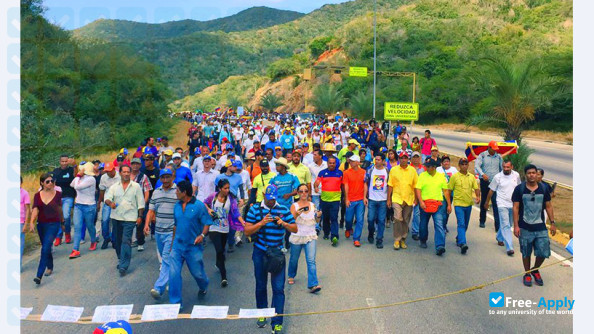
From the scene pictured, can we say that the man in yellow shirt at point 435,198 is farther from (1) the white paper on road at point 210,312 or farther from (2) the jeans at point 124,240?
(2) the jeans at point 124,240

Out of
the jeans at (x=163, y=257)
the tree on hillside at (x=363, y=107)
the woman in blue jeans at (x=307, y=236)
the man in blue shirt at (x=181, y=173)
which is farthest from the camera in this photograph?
the tree on hillside at (x=363, y=107)

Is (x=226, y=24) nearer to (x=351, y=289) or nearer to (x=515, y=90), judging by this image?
(x=515, y=90)

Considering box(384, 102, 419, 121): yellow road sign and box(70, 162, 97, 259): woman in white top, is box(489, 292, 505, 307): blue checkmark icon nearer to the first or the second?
box(70, 162, 97, 259): woman in white top

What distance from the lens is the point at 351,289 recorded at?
7.00 metres

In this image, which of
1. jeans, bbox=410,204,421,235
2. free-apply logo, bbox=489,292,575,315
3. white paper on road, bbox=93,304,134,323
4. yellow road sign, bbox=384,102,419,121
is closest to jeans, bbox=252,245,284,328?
white paper on road, bbox=93,304,134,323

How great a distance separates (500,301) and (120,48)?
30890 millimetres

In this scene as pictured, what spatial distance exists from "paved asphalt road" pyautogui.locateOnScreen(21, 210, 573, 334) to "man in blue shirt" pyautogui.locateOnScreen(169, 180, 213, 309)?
1.37ft

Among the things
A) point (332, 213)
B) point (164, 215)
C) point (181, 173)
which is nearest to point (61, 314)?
point (164, 215)

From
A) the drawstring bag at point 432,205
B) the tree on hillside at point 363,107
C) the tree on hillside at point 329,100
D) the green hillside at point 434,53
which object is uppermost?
the green hillside at point 434,53

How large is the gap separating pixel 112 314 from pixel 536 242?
5515 mm

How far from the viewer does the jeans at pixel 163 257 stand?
677 cm

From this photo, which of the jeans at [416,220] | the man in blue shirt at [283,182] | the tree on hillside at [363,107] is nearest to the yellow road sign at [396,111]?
the jeans at [416,220]

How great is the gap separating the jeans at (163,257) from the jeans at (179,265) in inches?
16.8

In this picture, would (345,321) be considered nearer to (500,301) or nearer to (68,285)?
(500,301)
